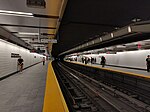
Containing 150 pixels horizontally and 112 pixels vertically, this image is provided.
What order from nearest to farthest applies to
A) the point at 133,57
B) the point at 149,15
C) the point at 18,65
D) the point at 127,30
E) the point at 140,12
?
1. the point at 140,12
2. the point at 149,15
3. the point at 127,30
4. the point at 18,65
5. the point at 133,57

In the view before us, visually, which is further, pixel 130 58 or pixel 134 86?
pixel 130 58

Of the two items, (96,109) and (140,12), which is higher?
(140,12)

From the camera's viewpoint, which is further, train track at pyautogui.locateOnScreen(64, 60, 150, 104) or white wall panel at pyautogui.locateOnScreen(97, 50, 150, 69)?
white wall panel at pyautogui.locateOnScreen(97, 50, 150, 69)

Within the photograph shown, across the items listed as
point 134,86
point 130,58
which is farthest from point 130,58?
point 134,86

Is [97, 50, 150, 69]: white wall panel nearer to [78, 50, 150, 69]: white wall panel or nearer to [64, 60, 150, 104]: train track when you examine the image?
[78, 50, 150, 69]: white wall panel

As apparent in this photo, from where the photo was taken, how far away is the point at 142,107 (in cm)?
592

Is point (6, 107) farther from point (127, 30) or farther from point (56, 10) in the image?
point (127, 30)

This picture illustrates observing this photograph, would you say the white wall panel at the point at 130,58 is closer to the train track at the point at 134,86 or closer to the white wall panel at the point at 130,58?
the white wall panel at the point at 130,58

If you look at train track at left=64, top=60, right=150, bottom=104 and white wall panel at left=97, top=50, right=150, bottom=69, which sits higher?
white wall panel at left=97, top=50, right=150, bottom=69

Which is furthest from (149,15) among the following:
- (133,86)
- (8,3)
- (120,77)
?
(120,77)

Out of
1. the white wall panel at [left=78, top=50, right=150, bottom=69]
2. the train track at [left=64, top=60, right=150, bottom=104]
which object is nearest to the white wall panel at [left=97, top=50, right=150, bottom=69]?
the white wall panel at [left=78, top=50, right=150, bottom=69]

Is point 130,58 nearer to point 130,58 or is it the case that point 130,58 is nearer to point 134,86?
point 130,58

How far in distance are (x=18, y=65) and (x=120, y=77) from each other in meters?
9.73

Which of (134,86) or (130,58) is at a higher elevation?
(130,58)
